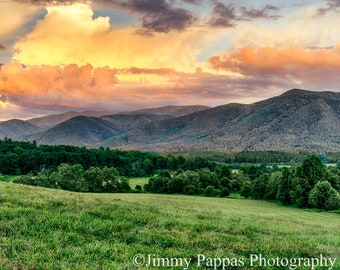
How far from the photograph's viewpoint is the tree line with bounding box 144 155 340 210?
79750 mm

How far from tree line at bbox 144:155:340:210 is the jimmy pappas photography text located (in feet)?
242

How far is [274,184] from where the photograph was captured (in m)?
97.4

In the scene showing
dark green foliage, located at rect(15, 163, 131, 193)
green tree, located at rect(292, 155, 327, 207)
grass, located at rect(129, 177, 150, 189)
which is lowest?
grass, located at rect(129, 177, 150, 189)

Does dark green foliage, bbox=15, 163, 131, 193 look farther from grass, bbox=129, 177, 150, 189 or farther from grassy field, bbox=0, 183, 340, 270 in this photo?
grassy field, bbox=0, 183, 340, 270

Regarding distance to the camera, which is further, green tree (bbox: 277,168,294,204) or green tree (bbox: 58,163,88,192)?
green tree (bbox: 58,163,88,192)

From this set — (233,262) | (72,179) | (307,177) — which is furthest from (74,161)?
(233,262)

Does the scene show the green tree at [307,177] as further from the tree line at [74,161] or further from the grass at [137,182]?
the tree line at [74,161]

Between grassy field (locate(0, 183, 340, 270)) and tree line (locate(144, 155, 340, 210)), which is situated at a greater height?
grassy field (locate(0, 183, 340, 270))

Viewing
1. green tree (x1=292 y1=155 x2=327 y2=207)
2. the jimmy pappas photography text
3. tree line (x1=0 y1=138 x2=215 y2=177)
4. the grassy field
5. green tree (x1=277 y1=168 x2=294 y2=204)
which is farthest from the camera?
tree line (x1=0 y1=138 x2=215 y2=177)

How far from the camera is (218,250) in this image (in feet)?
42.7

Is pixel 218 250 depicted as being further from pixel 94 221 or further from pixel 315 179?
pixel 315 179

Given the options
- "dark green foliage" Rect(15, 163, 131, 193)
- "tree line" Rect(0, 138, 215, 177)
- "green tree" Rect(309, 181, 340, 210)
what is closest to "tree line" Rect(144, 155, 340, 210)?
"green tree" Rect(309, 181, 340, 210)

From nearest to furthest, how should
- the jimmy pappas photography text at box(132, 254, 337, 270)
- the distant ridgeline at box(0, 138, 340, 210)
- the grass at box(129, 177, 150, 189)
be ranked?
the jimmy pappas photography text at box(132, 254, 337, 270) → the distant ridgeline at box(0, 138, 340, 210) → the grass at box(129, 177, 150, 189)

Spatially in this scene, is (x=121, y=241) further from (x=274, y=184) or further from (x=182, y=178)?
(x=182, y=178)
